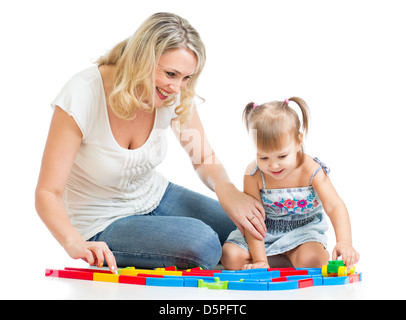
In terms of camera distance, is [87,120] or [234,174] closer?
[87,120]

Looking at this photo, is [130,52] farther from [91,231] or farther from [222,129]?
[222,129]

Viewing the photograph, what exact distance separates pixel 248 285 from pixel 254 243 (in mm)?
610

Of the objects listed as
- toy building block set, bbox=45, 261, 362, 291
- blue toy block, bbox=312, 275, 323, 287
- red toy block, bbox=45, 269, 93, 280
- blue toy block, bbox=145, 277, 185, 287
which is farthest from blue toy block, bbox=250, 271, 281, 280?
red toy block, bbox=45, 269, 93, 280

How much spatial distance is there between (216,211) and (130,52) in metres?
0.86

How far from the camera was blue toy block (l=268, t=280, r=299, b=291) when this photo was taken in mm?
1686

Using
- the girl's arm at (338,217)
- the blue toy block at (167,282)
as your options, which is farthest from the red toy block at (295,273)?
the blue toy block at (167,282)

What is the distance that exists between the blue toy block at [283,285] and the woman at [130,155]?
1.66 ft

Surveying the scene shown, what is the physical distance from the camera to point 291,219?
238 centimetres

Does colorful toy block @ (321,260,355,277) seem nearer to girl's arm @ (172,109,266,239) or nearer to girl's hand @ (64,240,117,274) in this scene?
girl's arm @ (172,109,266,239)

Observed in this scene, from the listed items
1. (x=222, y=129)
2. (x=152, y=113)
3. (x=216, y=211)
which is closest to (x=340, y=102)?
(x=222, y=129)

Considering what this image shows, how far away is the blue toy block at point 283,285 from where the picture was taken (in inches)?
66.4

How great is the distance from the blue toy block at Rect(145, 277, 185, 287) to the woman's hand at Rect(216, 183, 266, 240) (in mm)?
574

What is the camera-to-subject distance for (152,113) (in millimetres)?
2402

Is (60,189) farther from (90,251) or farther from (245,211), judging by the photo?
(245,211)
